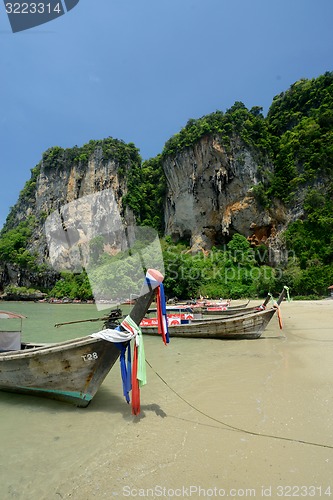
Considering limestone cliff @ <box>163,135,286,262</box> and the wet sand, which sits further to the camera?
limestone cliff @ <box>163,135,286,262</box>

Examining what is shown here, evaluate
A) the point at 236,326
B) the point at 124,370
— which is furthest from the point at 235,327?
the point at 124,370

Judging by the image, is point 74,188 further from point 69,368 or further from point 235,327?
point 69,368

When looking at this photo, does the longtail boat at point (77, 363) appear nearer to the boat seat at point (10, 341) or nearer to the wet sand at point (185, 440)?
the wet sand at point (185, 440)

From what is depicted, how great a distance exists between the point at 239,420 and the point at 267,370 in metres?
2.83

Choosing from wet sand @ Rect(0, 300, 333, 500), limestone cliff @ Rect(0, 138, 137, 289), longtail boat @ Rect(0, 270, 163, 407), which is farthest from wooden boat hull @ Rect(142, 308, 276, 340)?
limestone cliff @ Rect(0, 138, 137, 289)

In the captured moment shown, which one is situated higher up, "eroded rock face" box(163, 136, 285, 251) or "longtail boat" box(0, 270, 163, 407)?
"eroded rock face" box(163, 136, 285, 251)

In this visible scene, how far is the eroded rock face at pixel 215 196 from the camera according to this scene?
3875 cm

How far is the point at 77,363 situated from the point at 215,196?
3983cm

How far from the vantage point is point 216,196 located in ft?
139

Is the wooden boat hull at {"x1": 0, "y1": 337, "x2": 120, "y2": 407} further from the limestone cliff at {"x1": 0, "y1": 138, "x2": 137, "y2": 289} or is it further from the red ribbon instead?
the limestone cliff at {"x1": 0, "y1": 138, "x2": 137, "y2": 289}

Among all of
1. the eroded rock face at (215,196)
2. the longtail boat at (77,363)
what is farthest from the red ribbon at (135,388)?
the eroded rock face at (215,196)

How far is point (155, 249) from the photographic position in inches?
1713

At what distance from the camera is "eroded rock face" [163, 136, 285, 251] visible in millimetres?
38750

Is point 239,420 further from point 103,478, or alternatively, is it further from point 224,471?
point 103,478
